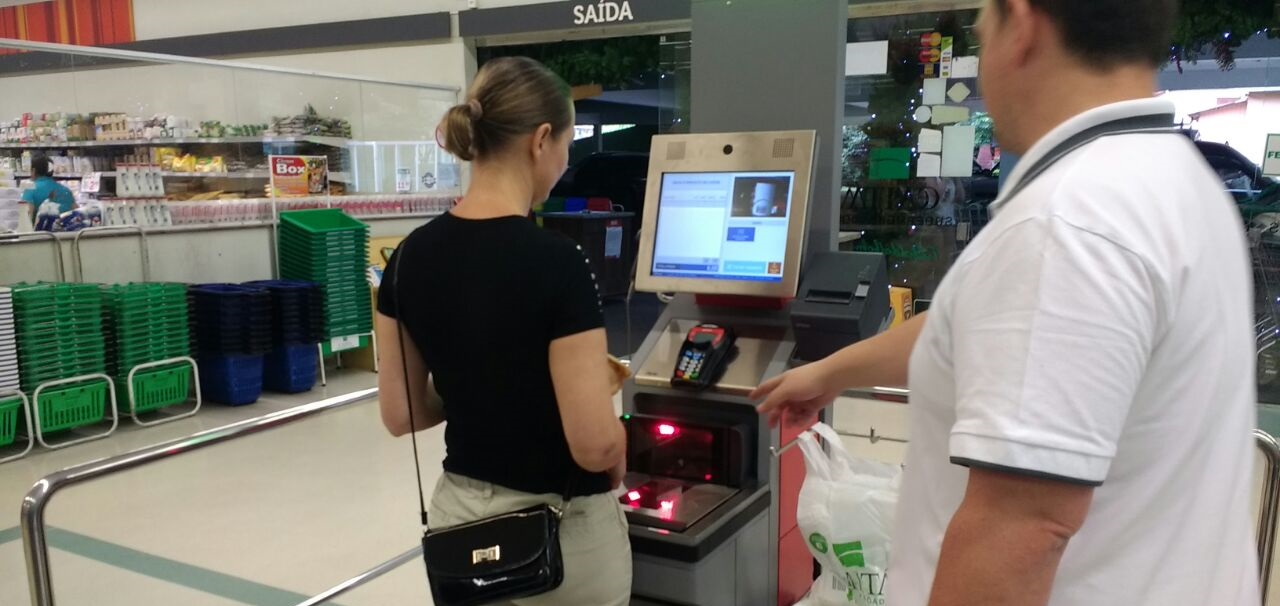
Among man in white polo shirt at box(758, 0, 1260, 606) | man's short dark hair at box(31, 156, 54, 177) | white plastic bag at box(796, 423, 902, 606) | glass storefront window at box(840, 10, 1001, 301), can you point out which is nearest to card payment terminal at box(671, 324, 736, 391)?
white plastic bag at box(796, 423, 902, 606)

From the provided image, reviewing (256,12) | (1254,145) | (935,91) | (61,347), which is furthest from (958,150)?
(256,12)

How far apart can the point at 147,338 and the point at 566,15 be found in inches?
141

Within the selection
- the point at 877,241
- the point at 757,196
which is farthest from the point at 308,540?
the point at 877,241

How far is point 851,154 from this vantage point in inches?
232

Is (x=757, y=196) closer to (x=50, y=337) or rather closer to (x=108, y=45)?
(x=50, y=337)

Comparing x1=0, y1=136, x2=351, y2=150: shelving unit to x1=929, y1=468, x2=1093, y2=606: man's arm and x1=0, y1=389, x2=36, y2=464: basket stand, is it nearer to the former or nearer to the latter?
x1=0, y1=389, x2=36, y2=464: basket stand

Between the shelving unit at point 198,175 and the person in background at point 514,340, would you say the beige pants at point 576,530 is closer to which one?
the person in background at point 514,340

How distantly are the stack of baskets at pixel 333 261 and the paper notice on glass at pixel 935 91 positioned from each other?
12.2 feet

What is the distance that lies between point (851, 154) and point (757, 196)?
3966 millimetres

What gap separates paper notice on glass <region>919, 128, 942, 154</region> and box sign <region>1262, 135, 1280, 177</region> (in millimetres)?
1694

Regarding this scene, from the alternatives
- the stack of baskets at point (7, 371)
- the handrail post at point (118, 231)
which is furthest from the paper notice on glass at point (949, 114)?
the stack of baskets at point (7, 371)

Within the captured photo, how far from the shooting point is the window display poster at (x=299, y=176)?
20.5 ft

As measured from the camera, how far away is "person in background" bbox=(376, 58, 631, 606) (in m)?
1.38

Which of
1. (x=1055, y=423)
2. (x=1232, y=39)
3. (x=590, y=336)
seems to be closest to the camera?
(x=1055, y=423)
